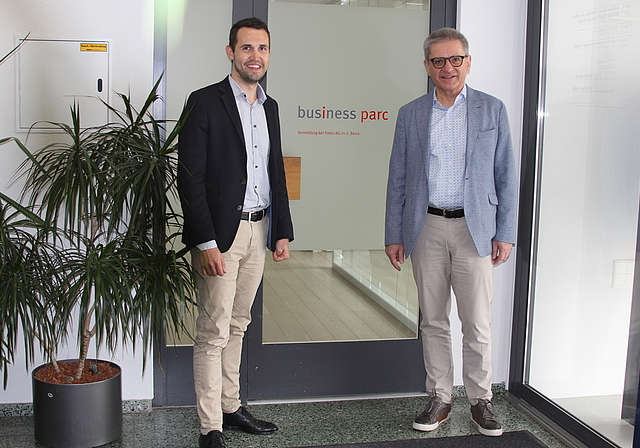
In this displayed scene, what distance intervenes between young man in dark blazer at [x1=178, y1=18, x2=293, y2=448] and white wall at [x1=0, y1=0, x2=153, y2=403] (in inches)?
23.6

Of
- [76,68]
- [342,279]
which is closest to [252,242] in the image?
[342,279]

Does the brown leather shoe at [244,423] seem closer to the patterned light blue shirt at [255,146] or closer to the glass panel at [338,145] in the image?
the glass panel at [338,145]

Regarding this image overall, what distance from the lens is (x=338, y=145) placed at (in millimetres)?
3365

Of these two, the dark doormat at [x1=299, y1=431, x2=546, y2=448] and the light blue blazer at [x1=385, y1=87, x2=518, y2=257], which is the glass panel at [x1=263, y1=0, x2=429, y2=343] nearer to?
the light blue blazer at [x1=385, y1=87, x2=518, y2=257]

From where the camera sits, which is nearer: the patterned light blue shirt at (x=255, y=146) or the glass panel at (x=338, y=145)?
the patterned light blue shirt at (x=255, y=146)

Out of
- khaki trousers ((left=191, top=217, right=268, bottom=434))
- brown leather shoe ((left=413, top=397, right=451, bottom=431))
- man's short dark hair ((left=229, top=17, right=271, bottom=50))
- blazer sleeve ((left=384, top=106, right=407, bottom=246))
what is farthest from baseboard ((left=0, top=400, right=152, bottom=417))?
man's short dark hair ((left=229, top=17, right=271, bottom=50))

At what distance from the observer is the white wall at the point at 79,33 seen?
3.00 metres

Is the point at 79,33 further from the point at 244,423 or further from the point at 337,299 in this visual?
the point at 244,423

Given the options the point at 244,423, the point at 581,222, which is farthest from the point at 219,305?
the point at 581,222

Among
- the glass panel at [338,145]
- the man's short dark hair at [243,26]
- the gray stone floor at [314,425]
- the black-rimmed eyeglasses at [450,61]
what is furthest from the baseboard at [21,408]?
the black-rimmed eyeglasses at [450,61]

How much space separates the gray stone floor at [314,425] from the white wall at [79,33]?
607 millimetres

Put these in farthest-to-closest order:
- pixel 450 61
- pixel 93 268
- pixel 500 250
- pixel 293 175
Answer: pixel 293 175
pixel 500 250
pixel 450 61
pixel 93 268

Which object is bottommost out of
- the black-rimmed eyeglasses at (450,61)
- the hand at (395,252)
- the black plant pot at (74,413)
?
the black plant pot at (74,413)

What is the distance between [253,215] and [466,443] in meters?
1.41
